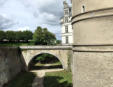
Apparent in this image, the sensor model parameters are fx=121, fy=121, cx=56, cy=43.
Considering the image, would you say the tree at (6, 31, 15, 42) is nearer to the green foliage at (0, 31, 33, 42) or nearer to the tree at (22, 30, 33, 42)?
the green foliage at (0, 31, 33, 42)

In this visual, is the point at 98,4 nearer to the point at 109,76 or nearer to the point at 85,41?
the point at 85,41

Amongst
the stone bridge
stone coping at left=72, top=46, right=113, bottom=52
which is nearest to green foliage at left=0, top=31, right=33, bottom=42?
the stone bridge

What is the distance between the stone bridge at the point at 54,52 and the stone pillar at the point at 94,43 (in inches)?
544

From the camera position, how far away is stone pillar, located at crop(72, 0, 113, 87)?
7156 mm

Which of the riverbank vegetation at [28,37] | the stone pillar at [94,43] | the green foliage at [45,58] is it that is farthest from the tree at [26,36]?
the stone pillar at [94,43]

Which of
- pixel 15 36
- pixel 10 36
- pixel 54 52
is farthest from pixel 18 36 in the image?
pixel 54 52

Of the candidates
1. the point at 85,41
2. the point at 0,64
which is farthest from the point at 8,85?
the point at 85,41

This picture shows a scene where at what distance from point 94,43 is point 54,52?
51.4ft

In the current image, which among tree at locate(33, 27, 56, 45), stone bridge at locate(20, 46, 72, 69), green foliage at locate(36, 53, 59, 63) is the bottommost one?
green foliage at locate(36, 53, 59, 63)

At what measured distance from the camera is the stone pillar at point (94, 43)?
7.16m

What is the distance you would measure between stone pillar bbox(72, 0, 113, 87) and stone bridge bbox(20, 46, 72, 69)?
13.8 meters

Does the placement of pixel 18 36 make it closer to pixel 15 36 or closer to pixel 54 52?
pixel 15 36

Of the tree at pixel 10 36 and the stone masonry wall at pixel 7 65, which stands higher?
the tree at pixel 10 36

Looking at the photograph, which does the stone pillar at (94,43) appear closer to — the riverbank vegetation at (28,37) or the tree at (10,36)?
the riverbank vegetation at (28,37)
